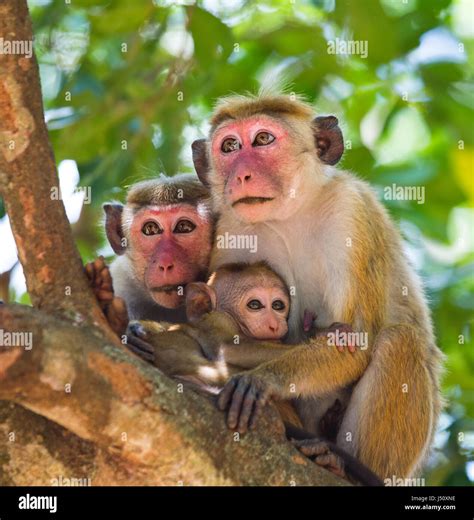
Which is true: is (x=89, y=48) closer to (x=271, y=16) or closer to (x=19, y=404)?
(x=271, y=16)

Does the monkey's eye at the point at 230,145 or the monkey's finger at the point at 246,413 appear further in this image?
the monkey's eye at the point at 230,145

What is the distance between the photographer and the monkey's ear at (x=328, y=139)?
7383 mm

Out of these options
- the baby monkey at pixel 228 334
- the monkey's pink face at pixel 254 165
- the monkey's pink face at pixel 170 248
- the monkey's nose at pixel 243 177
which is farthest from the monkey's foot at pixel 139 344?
the monkey's nose at pixel 243 177

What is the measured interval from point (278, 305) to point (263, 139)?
1.37 metres

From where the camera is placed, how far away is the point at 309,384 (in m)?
6.29

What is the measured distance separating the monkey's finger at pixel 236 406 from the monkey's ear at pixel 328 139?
2459 millimetres

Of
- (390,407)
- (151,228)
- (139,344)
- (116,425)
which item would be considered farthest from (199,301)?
(116,425)

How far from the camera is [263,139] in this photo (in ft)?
24.0

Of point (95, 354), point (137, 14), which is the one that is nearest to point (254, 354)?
point (95, 354)

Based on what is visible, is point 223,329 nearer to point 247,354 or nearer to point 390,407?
point 247,354

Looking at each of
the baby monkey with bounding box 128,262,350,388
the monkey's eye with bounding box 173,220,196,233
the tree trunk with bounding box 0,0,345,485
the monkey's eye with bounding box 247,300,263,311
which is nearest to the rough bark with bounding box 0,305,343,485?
the tree trunk with bounding box 0,0,345,485

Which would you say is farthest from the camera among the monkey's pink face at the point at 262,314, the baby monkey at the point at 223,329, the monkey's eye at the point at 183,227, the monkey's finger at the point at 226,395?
the monkey's eye at the point at 183,227

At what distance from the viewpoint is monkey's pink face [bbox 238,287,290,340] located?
681cm

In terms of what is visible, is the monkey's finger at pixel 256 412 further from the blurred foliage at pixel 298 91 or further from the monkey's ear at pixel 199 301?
the blurred foliage at pixel 298 91
